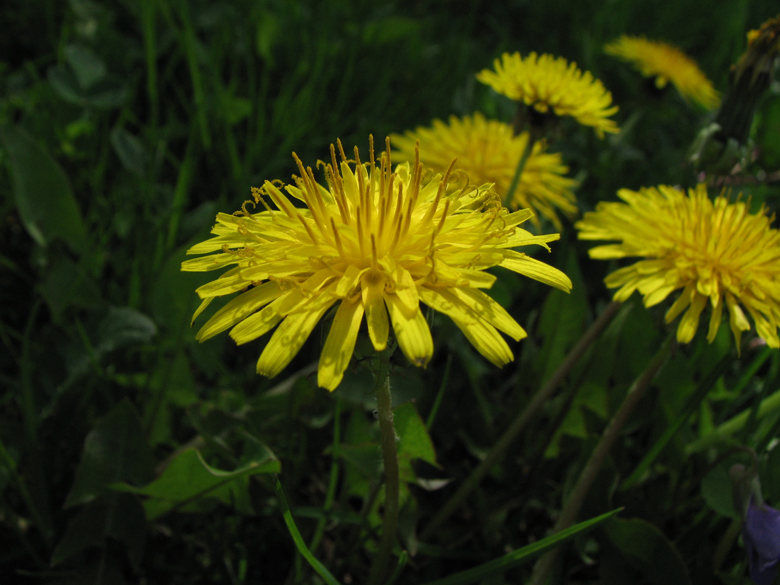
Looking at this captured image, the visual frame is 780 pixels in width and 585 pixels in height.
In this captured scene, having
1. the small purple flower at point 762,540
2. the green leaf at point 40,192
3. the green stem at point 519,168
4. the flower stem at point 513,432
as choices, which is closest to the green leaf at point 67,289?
the green leaf at point 40,192

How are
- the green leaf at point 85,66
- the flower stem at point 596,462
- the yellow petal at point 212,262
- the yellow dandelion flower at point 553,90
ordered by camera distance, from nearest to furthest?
the yellow petal at point 212,262
the flower stem at point 596,462
the yellow dandelion flower at point 553,90
the green leaf at point 85,66

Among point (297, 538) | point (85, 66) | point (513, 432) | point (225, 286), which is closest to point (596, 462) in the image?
point (513, 432)

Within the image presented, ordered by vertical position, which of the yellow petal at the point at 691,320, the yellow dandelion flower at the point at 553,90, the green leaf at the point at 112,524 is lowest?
the green leaf at the point at 112,524

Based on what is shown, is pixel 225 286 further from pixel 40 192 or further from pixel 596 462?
pixel 40 192

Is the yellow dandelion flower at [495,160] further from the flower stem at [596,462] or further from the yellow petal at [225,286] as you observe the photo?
the yellow petal at [225,286]

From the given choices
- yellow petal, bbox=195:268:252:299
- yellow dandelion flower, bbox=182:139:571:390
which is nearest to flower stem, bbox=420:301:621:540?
yellow dandelion flower, bbox=182:139:571:390

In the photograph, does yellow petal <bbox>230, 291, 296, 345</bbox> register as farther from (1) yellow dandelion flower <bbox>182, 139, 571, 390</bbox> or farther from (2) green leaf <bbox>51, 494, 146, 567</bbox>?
(2) green leaf <bbox>51, 494, 146, 567</bbox>
